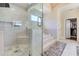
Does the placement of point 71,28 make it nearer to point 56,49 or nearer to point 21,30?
point 56,49

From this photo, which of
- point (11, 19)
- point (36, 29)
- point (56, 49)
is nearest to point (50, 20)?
point (36, 29)

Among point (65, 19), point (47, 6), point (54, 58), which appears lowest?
point (54, 58)

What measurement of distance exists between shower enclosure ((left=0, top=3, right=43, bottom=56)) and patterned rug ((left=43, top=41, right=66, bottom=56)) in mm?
96

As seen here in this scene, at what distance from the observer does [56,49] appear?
121cm

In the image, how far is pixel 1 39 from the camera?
122 cm

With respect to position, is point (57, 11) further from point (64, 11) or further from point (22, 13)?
point (22, 13)

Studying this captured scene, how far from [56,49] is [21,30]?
1.42ft

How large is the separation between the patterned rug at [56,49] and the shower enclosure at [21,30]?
10 centimetres

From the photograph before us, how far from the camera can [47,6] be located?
1.22 m

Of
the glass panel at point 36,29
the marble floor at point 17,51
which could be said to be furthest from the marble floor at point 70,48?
the marble floor at point 17,51

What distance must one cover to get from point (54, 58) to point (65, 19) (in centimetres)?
44

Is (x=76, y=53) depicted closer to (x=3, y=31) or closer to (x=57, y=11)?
(x=57, y=11)

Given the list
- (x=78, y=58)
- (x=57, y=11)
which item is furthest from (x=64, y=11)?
(x=78, y=58)

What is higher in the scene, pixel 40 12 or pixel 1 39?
pixel 40 12
